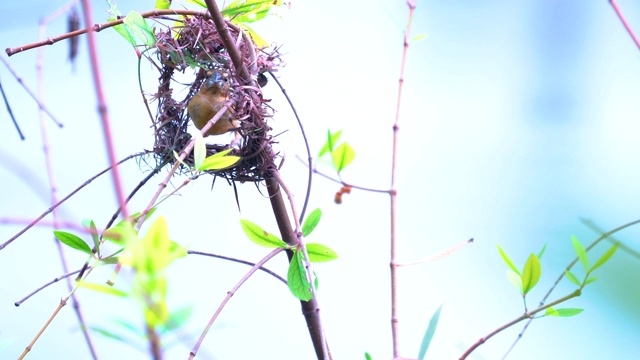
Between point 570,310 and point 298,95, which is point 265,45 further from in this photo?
point 298,95

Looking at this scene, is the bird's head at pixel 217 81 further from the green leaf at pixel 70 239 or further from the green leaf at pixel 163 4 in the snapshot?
the green leaf at pixel 70 239

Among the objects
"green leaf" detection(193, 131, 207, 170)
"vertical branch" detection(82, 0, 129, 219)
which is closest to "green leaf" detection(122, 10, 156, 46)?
"green leaf" detection(193, 131, 207, 170)

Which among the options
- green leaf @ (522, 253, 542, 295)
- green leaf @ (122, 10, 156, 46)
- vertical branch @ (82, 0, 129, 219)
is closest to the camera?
vertical branch @ (82, 0, 129, 219)

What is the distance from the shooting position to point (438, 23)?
145 cm

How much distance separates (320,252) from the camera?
1.79ft

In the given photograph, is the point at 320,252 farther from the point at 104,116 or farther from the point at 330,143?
the point at 104,116

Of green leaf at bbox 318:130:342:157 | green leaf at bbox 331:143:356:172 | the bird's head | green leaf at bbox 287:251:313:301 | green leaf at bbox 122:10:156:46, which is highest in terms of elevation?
green leaf at bbox 122:10:156:46

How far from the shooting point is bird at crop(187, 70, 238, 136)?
583 millimetres

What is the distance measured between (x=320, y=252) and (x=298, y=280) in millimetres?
37

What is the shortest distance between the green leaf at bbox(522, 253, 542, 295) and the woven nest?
264mm

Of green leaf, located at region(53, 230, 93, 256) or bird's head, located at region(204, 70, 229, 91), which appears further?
bird's head, located at region(204, 70, 229, 91)

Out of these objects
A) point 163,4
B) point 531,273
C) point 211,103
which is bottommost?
point 531,273

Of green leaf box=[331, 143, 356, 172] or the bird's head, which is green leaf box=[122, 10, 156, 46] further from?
green leaf box=[331, 143, 356, 172]

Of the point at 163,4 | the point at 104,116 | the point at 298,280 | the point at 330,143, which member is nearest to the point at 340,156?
the point at 330,143
